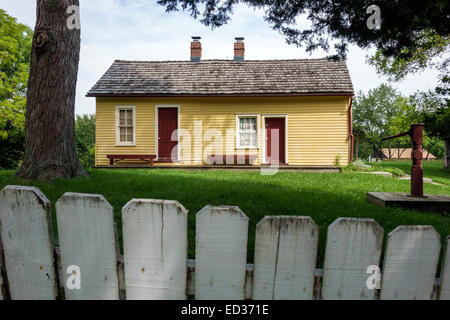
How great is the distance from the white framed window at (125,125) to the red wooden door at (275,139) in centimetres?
671

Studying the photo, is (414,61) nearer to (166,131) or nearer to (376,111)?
(166,131)

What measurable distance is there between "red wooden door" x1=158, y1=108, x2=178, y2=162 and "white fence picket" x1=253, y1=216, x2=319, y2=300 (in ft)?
42.3

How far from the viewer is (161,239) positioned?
116cm

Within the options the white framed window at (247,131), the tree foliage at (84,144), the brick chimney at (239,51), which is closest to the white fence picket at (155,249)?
the white framed window at (247,131)

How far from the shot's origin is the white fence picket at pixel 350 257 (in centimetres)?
112

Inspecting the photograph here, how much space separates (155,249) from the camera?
1176mm

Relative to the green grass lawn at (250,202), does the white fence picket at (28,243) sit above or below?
above

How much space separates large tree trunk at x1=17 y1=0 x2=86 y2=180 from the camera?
18.4 feet

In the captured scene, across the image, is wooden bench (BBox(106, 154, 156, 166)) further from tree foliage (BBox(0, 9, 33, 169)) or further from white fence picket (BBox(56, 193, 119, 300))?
white fence picket (BBox(56, 193, 119, 300))

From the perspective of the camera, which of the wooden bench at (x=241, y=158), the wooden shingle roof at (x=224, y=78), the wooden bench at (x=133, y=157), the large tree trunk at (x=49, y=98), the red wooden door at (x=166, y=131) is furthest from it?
the red wooden door at (x=166, y=131)

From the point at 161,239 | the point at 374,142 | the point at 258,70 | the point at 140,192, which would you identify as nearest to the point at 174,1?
the point at 140,192

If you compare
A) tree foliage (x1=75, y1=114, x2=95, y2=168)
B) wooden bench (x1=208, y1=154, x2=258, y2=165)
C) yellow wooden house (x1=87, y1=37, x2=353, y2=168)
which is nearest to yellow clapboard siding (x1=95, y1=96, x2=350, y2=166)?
yellow wooden house (x1=87, y1=37, x2=353, y2=168)

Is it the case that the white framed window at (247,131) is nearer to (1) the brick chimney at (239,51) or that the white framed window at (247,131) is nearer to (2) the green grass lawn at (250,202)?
(1) the brick chimney at (239,51)
